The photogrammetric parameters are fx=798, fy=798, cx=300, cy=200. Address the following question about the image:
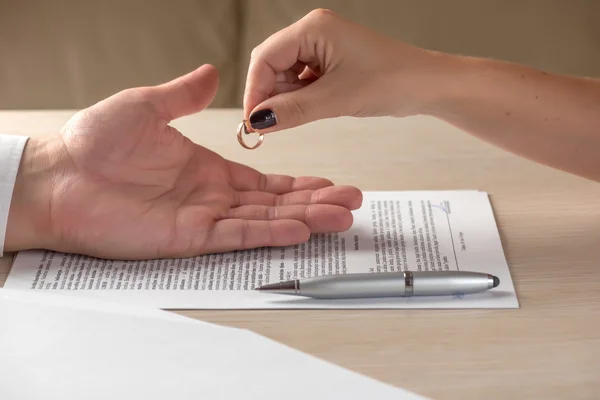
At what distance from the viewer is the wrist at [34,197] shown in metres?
0.82

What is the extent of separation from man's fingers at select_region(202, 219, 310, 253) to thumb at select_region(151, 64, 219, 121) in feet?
0.50

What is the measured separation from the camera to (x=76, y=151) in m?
0.86

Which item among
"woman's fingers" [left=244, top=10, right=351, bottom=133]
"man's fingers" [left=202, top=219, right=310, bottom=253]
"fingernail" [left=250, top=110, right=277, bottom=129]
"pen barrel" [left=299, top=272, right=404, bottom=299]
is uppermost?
"woman's fingers" [left=244, top=10, right=351, bottom=133]

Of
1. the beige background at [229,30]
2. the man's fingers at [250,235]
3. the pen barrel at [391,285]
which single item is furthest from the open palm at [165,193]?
the beige background at [229,30]

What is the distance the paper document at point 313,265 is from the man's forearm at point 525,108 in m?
0.10

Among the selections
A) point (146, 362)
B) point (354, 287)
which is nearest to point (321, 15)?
point (354, 287)

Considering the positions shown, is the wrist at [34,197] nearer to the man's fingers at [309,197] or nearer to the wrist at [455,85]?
the man's fingers at [309,197]

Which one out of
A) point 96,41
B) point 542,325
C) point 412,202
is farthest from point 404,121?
point 96,41

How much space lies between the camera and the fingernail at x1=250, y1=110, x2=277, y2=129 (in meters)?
0.82

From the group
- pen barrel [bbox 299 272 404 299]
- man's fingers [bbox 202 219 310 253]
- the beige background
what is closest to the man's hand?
man's fingers [bbox 202 219 310 253]

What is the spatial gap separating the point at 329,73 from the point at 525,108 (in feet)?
0.77

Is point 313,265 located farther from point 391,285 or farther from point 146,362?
point 146,362

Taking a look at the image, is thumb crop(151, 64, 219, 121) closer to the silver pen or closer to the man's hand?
the man's hand

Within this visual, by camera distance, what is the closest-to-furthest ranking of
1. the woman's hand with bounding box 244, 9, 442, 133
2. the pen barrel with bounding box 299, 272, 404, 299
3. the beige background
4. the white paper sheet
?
the white paper sheet, the pen barrel with bounding box 299, 272, 404, 299, the woman's hand with bounding box 244, 9, 442, 133, the beige background
